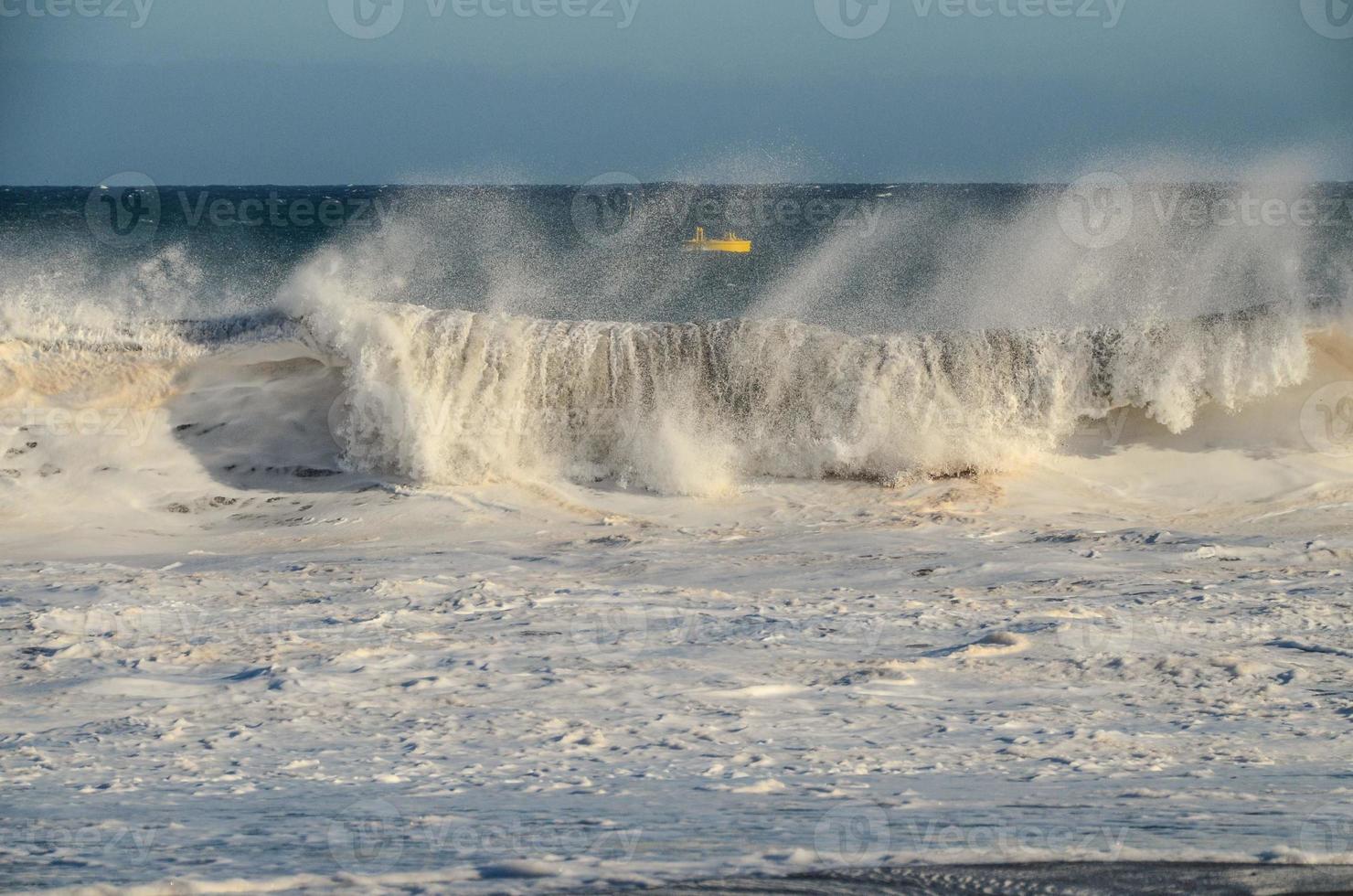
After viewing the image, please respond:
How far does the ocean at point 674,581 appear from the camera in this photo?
3.94m

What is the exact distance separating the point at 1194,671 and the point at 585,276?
22061mm

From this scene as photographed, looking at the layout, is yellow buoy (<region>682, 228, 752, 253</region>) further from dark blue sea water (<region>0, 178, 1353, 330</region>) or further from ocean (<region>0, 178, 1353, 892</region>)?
ocean (<region>0, 178, 1353, 892</region>)

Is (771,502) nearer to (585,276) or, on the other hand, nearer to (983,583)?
(983,583)

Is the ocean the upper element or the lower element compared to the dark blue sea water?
lower

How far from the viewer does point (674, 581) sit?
7.11 metres

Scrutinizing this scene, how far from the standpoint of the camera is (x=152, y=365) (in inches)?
401

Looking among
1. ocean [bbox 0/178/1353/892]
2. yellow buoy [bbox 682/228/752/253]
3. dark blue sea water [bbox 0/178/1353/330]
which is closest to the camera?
ocean [bbox 0/178/1353/892]

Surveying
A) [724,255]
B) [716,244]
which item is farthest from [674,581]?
[716,244]


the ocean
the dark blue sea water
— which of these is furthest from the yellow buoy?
the ocean

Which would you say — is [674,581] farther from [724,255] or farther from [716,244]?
[716,244]

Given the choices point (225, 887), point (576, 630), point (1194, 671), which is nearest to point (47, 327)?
point (576, 630)

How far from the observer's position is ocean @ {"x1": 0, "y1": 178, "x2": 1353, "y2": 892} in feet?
12.9

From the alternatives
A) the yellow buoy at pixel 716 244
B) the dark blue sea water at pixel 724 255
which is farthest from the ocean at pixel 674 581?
the yellow buoy at pixel 716 244

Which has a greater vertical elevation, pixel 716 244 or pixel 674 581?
pixel 716 244
